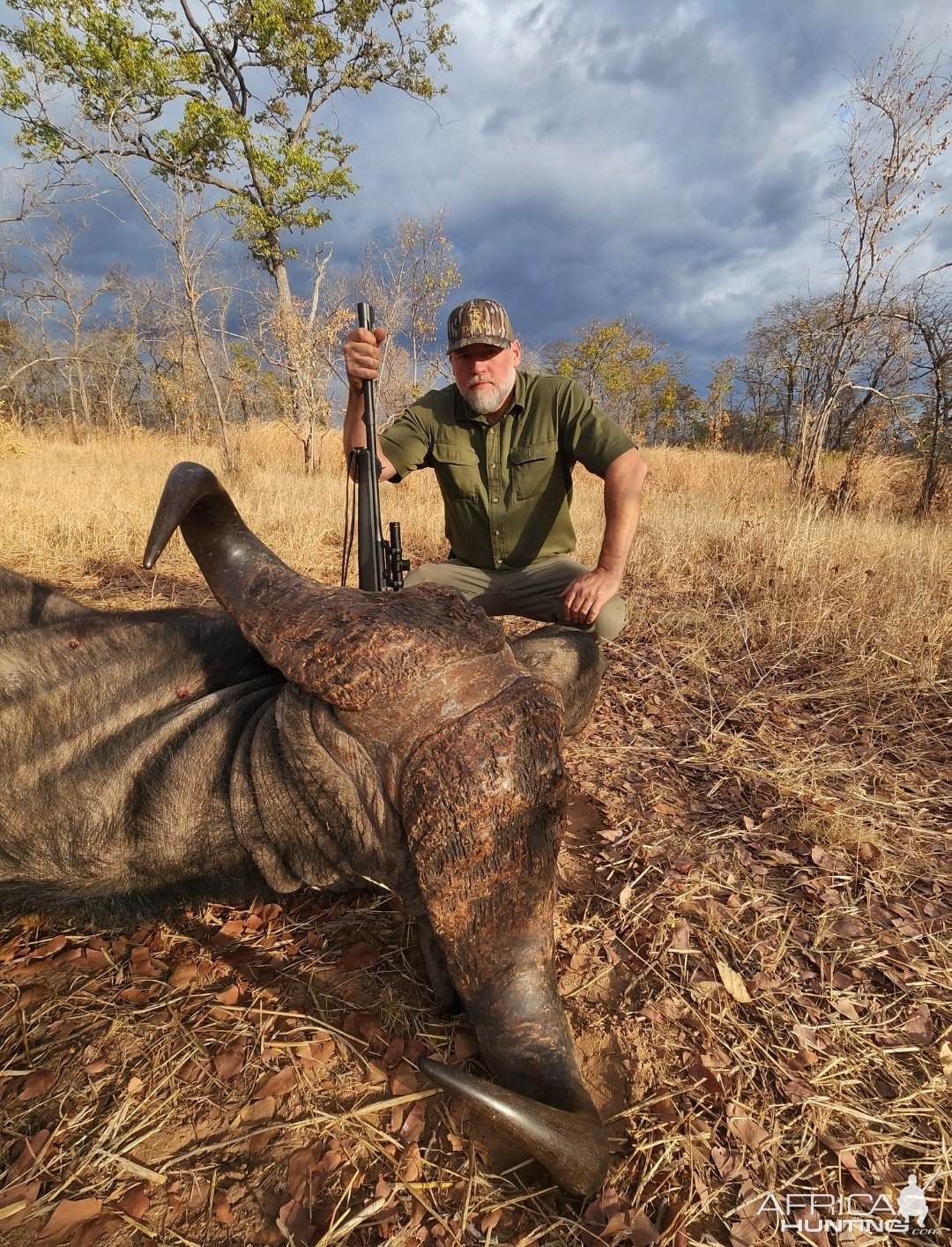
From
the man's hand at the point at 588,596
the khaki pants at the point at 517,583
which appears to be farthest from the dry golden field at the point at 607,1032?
the khaki pants at the point at 517,583

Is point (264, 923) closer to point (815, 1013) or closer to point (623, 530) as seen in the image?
point (815, 1013)

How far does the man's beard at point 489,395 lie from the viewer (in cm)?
382

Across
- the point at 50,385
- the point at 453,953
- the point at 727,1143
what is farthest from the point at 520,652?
the point at 50,385

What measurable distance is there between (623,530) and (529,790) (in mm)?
2412

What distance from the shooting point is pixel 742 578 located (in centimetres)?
555

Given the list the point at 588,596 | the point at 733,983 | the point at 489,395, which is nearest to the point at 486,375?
the point at 489,395


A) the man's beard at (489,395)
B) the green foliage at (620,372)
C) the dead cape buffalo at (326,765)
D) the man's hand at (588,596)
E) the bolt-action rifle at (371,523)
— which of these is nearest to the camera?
the dead cape buffalo at (326,765)

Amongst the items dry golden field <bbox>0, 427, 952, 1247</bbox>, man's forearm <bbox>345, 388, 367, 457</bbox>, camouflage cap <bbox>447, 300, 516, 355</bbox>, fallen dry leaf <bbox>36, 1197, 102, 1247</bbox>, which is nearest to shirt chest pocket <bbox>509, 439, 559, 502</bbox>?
camouflage cap <bbox>447, 300, 516, 355</bbox>

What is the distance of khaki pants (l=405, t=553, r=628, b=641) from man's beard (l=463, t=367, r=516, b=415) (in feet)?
3.54

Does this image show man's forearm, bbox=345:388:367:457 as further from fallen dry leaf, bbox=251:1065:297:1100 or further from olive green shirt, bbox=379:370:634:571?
fallen dry leaf, bbox=251:1065:297:1100

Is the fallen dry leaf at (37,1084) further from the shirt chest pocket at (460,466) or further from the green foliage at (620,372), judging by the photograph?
the green foliage at (620,372)

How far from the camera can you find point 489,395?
12.5 feet

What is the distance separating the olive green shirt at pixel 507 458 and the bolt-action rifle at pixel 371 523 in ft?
3.01

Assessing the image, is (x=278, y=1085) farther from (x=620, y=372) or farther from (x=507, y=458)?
(x=620, y=372)
